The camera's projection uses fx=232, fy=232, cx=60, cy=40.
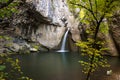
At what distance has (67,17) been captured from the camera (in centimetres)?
4503

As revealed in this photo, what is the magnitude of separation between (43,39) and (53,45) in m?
2.14

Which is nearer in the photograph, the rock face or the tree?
the tree

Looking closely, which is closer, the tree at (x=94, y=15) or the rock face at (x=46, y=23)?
the tree at (x=94, y=15)

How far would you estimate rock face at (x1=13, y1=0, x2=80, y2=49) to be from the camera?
38.6 m

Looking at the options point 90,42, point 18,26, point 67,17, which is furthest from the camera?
point 67,17

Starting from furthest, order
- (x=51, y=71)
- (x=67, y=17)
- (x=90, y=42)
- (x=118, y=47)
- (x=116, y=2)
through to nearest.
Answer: (x=67, y=17) → (x=118, y=47) → (x=51, y=71) → (x=90, y=42) → (x=116, y=2)

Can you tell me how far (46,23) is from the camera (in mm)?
41969

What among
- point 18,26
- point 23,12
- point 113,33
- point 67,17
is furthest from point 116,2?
point 67,17

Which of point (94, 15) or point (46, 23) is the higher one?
point (46, 23)

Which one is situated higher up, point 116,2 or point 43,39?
point 116,2

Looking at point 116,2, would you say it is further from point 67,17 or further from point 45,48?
point 67,17

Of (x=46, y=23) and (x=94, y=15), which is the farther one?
(x=46, y=23)

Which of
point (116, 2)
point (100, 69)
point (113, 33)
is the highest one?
point (116, 2)

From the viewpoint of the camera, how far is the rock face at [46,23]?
127 ft
